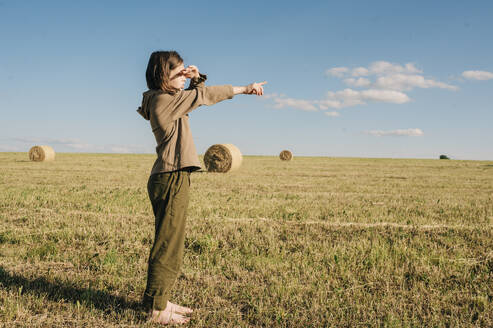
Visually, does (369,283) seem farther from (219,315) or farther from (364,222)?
(364,222)

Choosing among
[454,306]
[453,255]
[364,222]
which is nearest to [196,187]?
[364,222]

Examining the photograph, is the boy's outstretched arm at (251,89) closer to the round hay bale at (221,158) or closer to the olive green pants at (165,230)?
the olive green pants at (165,230)

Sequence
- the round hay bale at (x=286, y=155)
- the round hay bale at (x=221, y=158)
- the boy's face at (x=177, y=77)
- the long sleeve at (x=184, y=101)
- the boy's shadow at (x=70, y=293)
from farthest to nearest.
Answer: the round hay bale at (x=286, y=155)
the round hay bale at (x=221, y=158)
the boy's shadow at (x=70, y=293)
the boy's face at (x=177, y=77)
the long sleeve at (x=184, y=101)

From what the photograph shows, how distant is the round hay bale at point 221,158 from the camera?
20469 millimetres

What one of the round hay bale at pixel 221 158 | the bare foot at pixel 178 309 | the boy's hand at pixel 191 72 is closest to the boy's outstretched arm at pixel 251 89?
the boy's hand at pixel 191 72

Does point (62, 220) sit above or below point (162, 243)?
below

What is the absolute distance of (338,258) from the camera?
511 cm

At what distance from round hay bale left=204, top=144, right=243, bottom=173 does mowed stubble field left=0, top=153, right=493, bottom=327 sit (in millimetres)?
11686

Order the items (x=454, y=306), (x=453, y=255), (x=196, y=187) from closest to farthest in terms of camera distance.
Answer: (x=454, y=306) < (x=453, y=255) < (x=196, y=187)

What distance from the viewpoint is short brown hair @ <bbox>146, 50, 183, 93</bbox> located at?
325 centimetres

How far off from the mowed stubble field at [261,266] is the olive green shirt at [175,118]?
152cm

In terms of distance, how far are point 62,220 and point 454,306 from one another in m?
6.66

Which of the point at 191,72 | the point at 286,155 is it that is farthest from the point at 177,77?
the point at 286,155

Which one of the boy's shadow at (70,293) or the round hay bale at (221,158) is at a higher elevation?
the round hay bale at (221,158)
